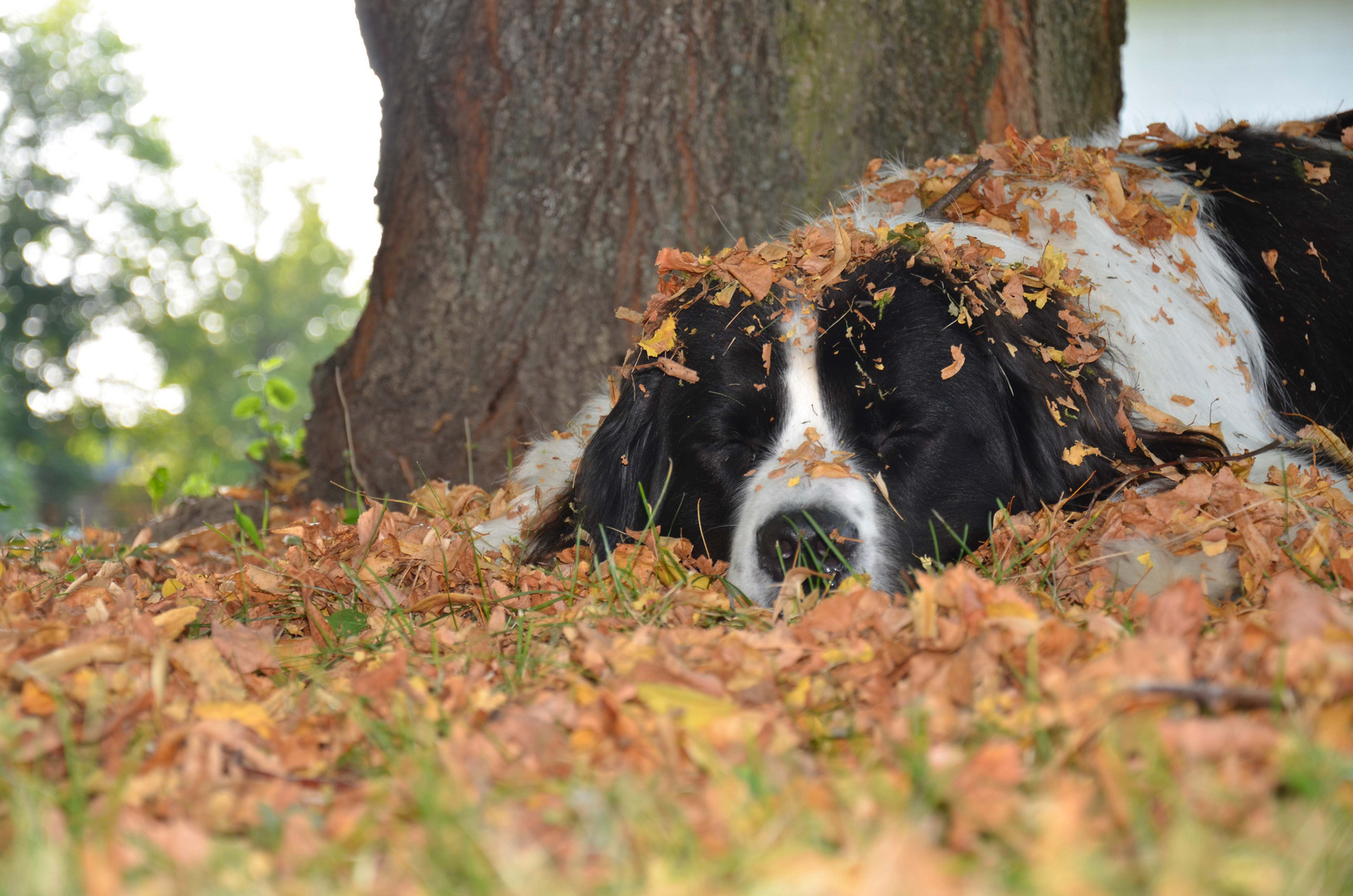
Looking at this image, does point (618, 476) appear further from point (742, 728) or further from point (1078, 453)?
point (742, 728)

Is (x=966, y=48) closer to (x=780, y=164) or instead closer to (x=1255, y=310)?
(x=780, y=164)

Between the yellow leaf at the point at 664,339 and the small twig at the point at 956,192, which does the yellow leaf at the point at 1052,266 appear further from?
the yellow leaf at the point at 664,339

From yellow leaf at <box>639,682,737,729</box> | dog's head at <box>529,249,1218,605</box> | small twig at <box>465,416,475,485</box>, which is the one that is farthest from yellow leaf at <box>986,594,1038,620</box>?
small twig at <box>465,416,475,485</box>

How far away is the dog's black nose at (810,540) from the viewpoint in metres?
2.18

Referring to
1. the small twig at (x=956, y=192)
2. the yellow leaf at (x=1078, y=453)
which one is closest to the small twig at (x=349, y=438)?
the small twig at (x=956, y=192)

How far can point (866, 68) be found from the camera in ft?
11.6

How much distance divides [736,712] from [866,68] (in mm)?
2762

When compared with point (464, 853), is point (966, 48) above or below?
above

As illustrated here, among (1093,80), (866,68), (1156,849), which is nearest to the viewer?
(1156,849)

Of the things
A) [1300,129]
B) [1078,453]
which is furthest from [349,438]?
[1300,129]

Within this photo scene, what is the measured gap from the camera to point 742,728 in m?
1.31

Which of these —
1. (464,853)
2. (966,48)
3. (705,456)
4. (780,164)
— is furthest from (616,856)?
(966,48)

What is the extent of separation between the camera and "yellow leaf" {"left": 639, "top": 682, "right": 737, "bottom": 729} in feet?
4.38

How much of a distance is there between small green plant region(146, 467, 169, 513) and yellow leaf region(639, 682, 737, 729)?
11.3 feet
